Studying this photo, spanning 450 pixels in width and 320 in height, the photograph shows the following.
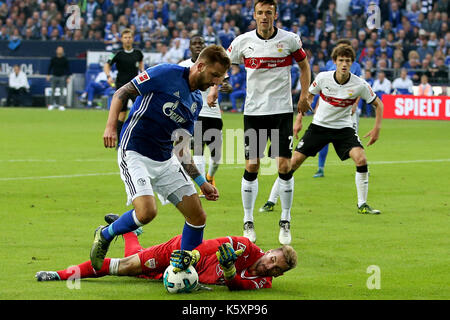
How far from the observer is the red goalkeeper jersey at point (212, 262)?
7.41 meters

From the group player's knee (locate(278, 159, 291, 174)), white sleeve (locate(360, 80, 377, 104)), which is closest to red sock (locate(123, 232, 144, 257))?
player's knee (locate(278, 159, 291, 174))

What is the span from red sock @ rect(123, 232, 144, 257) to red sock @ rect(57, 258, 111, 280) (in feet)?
1.04

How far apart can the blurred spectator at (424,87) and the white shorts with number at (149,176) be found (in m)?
22.6

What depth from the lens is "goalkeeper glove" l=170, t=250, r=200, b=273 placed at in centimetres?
703

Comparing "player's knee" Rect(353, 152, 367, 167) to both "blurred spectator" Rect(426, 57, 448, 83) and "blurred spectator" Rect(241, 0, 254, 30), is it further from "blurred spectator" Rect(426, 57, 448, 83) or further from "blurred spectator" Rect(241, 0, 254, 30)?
"blurred spectator" Rect(241, 0, 254, 30)

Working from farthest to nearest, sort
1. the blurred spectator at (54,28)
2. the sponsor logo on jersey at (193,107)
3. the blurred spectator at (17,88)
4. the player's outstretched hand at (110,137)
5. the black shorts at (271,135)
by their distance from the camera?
the blurred spectator at (54,28) → the blurred spectator at (17,88) → the black shorts at (271,135) → the sponsor logo on jersey at (193,107) → the player's outstretched hand at (110,137)

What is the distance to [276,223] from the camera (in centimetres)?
1092

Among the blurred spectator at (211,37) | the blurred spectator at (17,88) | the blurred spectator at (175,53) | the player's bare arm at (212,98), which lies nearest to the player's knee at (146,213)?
the player's bare arm at (212,98)

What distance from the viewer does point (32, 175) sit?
15.4 metres

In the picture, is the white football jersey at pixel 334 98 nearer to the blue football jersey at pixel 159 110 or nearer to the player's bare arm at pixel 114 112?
the blue football jersey at pixel 159 110

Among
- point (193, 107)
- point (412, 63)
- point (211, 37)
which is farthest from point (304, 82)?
point (211, 37)

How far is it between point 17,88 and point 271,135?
83.4 ft

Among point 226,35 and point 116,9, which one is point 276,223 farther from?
point 116,9
